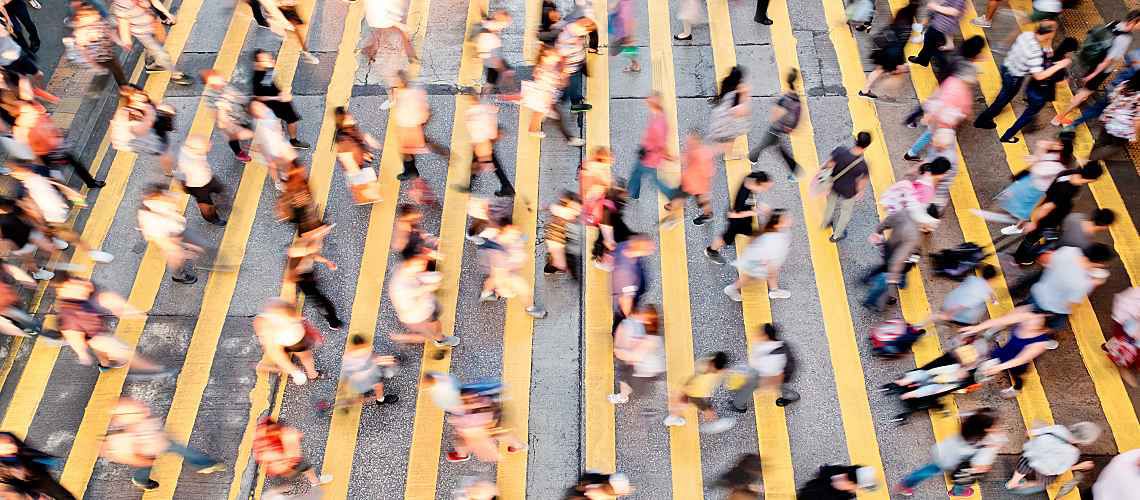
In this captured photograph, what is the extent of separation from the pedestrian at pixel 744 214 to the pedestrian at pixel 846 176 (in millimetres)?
735

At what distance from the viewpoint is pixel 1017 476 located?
783 cm

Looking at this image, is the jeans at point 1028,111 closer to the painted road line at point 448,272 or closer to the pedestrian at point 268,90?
the painted road line at point 448,272

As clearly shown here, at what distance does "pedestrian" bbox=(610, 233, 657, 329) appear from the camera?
8250mm

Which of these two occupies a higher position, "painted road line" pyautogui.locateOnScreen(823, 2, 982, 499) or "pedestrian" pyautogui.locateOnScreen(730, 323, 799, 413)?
"painted road line" pyautogui.locateOnScreen(823, 2, 982, 499)

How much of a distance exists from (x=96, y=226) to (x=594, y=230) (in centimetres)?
662

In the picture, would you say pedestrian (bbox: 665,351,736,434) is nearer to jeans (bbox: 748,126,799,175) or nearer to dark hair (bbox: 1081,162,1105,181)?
jeans (bbox: 748,126,799,175)

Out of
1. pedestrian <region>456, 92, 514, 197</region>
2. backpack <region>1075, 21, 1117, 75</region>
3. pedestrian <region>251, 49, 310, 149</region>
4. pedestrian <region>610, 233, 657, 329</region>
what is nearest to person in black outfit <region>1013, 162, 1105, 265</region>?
backpack <region>1075, 21, 1117, 75</region>

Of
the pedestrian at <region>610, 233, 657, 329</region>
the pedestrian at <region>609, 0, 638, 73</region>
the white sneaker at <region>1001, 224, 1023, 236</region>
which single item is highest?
the pedestrian at <region>609, 0, 638, 73</region>

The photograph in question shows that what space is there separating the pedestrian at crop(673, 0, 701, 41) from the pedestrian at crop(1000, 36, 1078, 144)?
4841 mm

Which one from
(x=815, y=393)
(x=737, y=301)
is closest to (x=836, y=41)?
(x=737, y=301)

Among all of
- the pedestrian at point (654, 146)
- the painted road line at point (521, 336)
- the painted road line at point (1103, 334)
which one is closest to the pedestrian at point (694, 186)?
the pedestrian at point (654, 146)

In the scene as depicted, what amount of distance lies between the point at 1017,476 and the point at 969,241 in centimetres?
338

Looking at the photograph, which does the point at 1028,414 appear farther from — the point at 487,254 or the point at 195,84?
the point at 195,84

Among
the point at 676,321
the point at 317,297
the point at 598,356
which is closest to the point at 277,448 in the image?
the point at 317,297
